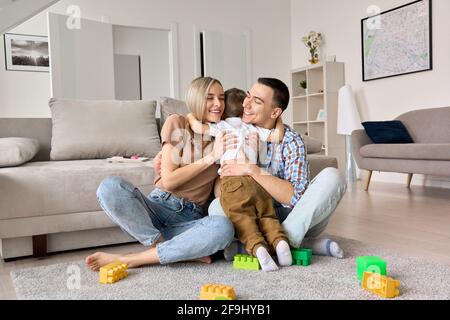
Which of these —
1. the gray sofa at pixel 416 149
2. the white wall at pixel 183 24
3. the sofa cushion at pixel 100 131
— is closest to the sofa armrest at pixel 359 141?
the gray sofa at pixel 416 149

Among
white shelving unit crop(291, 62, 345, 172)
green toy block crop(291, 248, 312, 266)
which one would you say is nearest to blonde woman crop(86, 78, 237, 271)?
green toy block crop(291, 248, 312, 266)

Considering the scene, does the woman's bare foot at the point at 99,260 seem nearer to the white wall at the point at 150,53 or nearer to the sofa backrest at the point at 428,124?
the sofa backrest at the point at 428,124

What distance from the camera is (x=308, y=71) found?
210 inches

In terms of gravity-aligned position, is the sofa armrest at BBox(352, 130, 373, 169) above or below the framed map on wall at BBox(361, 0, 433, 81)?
below

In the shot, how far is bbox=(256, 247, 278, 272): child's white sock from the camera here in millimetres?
1402

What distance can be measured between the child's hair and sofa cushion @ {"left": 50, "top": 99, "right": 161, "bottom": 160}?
1.01 meters

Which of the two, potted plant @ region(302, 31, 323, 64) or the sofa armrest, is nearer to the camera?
the sofa armrest

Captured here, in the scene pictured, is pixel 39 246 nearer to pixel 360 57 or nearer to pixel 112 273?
pixel 112 273

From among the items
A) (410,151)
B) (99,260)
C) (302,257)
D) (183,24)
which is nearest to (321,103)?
(183,24)

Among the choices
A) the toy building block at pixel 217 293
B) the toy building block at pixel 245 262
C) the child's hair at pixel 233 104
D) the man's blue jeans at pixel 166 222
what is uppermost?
the child's hair at pixel 233 104

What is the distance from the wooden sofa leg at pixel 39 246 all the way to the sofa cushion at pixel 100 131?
0.73m

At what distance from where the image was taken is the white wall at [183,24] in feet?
15.0

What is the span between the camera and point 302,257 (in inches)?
58.9

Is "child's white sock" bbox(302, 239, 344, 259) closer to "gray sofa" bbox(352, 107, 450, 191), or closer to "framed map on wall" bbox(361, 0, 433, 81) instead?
"gray sofa" bbox(352, 107, 450, 191)
